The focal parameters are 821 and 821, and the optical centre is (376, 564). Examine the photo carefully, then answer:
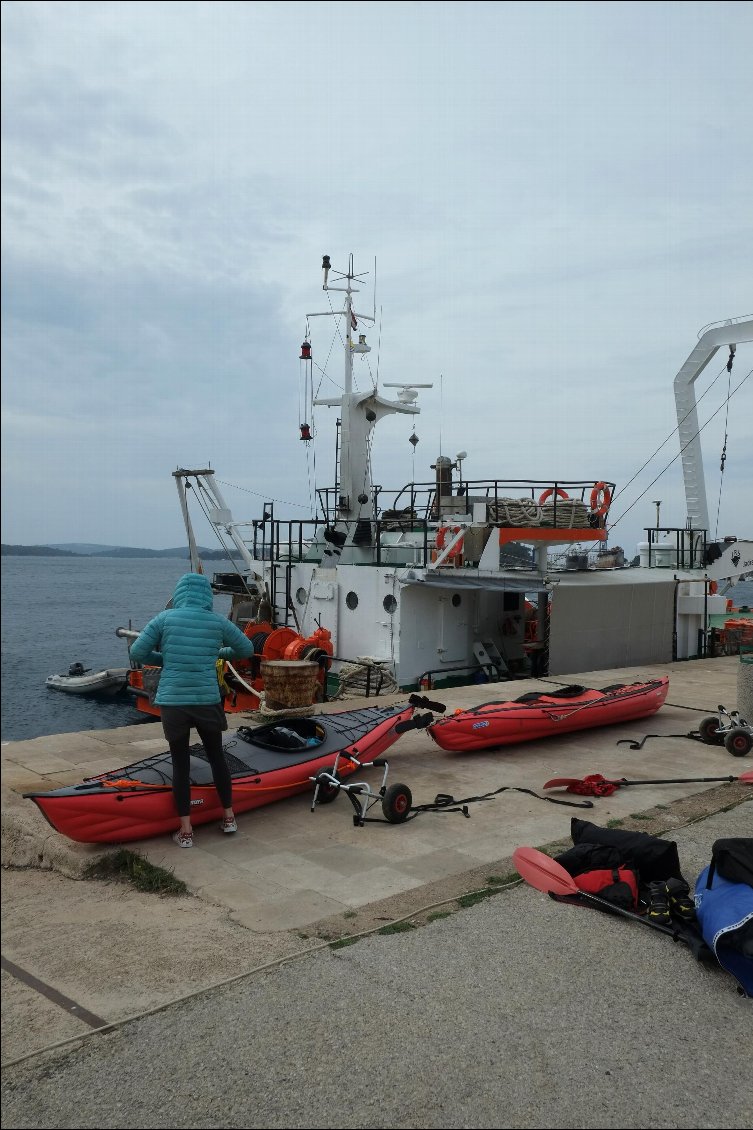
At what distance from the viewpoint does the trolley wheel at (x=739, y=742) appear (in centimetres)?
876

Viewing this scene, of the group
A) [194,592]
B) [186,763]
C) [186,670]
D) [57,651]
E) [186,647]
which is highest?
[194,592]

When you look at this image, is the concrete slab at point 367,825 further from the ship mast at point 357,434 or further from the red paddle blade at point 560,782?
the ship mast at point 357,434

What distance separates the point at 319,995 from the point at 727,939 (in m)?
1.99

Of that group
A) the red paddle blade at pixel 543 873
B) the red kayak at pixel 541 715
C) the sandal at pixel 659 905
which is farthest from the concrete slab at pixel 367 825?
the sandal at pixel 659 905

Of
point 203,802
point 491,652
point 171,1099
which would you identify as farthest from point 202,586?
point 491,652

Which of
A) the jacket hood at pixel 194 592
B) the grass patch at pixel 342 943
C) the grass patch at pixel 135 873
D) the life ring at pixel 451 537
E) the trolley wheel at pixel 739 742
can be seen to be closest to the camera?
the grass patch at pixel 342 943

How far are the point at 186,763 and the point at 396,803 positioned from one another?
1617 mm

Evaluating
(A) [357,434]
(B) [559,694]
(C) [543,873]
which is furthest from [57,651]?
(C) [543,873]

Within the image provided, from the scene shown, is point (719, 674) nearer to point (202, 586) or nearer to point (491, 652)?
point (491, 652)

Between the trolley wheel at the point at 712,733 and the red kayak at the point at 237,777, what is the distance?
3351 millimetres

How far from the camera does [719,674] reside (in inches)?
A: 609

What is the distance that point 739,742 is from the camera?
8.79 m

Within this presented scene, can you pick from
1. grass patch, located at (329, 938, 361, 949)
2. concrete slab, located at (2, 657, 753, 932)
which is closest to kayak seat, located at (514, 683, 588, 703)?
concrete slab, located at (2, 657, 753, 932)

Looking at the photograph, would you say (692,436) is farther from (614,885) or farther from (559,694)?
(614,885)
